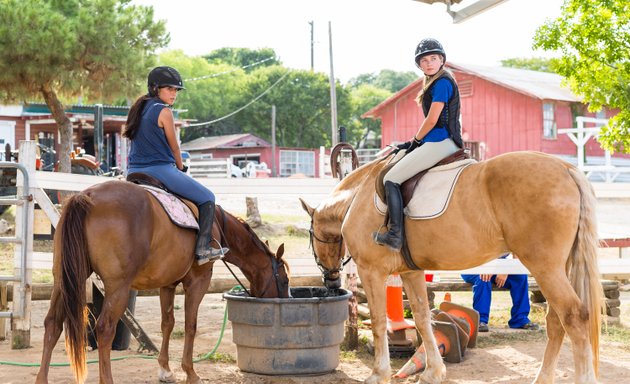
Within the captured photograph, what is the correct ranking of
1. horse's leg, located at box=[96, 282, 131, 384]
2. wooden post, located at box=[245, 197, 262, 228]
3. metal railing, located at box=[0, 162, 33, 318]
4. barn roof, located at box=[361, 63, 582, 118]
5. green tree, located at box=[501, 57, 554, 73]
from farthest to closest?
green tree, located at box=[501, 57, 554, 73] < barn roof, located at box=[361, 63, 582, 118] < wooden post, located at box=[245, 197, 262, 228] < metal railing, located at box=[0, 162, 33, 318] < horse's leg, located at box=[96, 282, 131, 384]

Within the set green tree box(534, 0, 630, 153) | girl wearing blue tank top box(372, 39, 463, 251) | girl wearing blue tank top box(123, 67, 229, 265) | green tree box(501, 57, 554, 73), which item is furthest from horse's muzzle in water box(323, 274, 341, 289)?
green tree box(501, 57, 554, 73)

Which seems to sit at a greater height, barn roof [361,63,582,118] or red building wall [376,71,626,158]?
barn roof [361,63,582,118]

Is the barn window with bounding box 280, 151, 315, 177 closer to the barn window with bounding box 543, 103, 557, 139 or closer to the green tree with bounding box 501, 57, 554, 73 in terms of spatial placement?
the barn window with bounding box 543, 103, 557, 139

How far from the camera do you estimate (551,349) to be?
214 inches

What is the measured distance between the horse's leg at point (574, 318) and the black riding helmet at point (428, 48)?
1.86 meters

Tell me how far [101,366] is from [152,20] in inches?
644

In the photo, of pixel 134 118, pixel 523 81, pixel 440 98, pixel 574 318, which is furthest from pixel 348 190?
pixel 523 81

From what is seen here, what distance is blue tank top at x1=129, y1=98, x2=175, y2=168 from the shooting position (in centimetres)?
574

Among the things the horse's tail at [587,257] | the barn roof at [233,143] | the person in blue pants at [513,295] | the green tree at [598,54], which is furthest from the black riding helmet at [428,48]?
the barn roof at [233,143]

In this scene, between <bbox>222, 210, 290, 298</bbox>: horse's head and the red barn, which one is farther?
the red barn

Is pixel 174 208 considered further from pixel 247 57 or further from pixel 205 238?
pixel 247 57

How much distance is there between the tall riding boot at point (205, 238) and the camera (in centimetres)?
573

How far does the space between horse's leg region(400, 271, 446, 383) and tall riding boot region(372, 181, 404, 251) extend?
0.80 m

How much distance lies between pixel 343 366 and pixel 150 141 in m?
2.59
